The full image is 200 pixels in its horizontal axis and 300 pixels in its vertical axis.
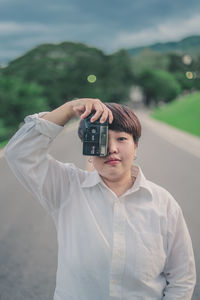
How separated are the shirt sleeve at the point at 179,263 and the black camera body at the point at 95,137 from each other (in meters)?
0.43

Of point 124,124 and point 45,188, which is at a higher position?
point 124,124

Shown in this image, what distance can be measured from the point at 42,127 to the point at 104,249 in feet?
1.86

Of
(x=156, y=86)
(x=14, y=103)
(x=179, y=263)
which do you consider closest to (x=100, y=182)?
(x=179, y=263)

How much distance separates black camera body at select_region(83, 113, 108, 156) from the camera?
1.67 meters

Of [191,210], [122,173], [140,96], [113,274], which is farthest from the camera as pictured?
[140,96]

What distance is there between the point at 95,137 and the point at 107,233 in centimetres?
41

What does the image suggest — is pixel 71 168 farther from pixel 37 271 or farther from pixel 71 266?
pixel 37 271

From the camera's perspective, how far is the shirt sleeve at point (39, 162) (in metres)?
1.78

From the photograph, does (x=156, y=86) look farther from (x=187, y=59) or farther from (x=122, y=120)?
(x=122, y=120)

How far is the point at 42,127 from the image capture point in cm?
177

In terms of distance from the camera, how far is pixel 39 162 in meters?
1.85

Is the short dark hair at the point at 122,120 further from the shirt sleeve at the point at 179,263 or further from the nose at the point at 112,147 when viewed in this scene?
the shirt sleeve at the point at 179,263

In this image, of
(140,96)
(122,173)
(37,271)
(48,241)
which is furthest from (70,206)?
(140,96)

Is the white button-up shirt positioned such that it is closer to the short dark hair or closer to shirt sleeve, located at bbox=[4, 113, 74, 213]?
shirt sleeve, located at bbox=[4, 113, 74, 213]
